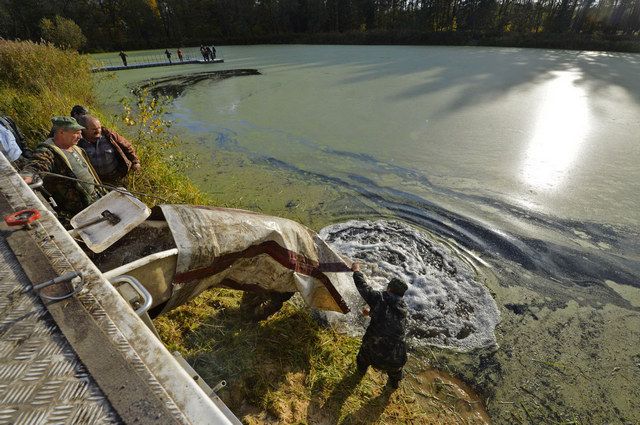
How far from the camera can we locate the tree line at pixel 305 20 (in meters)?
23.0

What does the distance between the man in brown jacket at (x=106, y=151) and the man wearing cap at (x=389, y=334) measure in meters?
2.71

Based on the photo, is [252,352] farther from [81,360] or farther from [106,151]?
[106,151]

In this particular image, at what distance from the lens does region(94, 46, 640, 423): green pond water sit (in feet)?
8.48

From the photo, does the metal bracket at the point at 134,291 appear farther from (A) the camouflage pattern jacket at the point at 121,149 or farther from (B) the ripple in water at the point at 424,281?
(A) the camouflage pattern jacket at the point at 121,149

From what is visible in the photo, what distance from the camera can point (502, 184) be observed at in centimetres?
482

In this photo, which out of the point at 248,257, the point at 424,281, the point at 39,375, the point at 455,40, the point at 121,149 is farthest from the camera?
the point at 455,40

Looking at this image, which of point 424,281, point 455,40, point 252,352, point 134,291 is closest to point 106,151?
point 252,352

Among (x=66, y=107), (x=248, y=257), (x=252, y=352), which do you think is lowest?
(x=252, y=352)

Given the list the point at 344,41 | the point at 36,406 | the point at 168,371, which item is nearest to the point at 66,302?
the point at 36,406

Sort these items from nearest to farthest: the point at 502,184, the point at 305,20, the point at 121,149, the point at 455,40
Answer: the point at 121,149 → the point at 502,184 → the point at 455,40 → the point at 305,20

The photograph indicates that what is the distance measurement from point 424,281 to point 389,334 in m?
1.34

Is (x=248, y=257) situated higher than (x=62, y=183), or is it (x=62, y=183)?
(x=62, y=183)

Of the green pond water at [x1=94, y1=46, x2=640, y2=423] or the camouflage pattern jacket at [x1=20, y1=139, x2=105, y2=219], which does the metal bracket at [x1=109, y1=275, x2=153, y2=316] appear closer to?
the camouflage pattern jacket at [x1=20, y1=139, x2=105, y2=219]

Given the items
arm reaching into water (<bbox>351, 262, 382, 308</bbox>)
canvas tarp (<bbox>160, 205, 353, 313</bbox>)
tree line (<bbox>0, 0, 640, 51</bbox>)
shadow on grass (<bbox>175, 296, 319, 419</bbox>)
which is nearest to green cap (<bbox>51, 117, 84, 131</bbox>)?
canvas tarp (<bbox>160, 205, 353, 313</bbox>)
